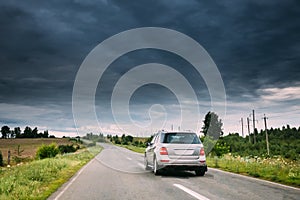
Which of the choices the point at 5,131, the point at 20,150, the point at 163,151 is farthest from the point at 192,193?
the point at 5,131

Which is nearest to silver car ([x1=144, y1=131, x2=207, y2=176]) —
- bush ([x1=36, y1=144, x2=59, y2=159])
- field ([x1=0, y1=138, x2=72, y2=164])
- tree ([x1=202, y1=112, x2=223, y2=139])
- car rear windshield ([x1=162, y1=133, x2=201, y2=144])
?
car rear windshield ([x1=162, y1=133, x2=201, y2=144])

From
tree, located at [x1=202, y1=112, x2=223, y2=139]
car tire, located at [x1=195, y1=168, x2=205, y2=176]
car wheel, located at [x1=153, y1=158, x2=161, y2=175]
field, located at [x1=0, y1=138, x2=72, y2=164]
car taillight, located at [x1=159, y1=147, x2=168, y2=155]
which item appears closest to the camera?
car taillight, located at [x1=159, y1=147, x2=168, y2=155]

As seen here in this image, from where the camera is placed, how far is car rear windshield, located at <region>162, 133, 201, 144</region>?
1313 cm

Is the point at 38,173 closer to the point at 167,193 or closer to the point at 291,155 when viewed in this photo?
the point at 167,193

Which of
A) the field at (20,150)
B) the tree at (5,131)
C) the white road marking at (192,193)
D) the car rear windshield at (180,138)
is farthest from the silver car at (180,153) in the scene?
the tree at (5,131)

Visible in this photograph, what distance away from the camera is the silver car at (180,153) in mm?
12602

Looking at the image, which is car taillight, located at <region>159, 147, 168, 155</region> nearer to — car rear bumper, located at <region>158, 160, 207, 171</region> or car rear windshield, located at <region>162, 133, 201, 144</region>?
car rear bumper, located at <region>158, 160, 207, 171</region>

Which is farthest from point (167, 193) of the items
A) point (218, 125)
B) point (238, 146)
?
point (218, 125)

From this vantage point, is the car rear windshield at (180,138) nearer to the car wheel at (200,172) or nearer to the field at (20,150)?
the car wheel at (200,172)

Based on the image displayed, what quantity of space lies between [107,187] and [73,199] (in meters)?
2.09

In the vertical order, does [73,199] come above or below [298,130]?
below

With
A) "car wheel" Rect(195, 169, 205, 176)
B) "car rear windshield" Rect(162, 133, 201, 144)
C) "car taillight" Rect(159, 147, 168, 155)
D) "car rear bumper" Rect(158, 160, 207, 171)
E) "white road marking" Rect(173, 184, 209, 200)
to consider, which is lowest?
"white road marking" Rect(173, 184, 209, 200)

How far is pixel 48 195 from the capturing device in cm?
856

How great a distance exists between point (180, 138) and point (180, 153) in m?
0.77
